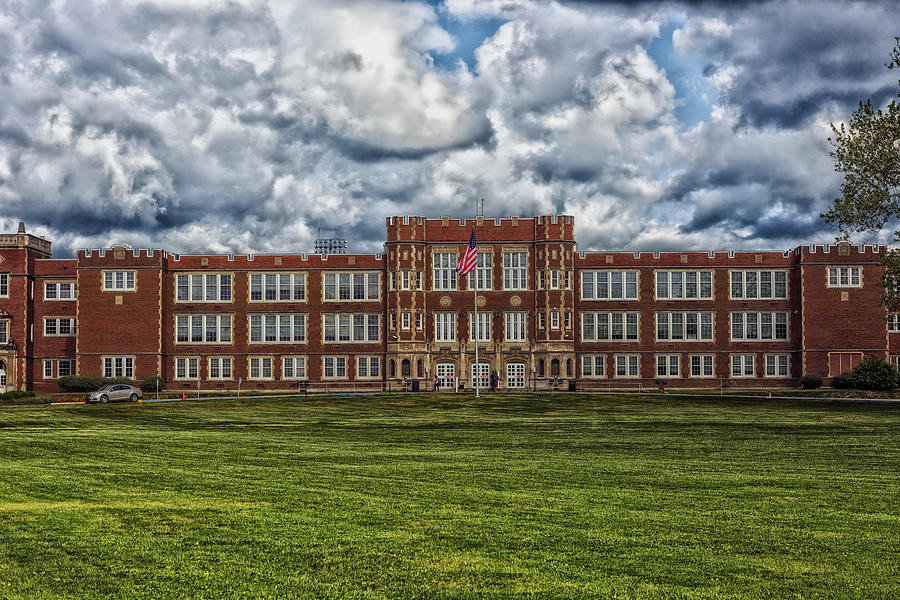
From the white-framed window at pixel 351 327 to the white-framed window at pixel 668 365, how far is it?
22.1m

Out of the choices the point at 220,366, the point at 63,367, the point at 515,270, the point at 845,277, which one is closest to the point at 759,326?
the point at 845,277

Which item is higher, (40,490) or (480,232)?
(480,232)

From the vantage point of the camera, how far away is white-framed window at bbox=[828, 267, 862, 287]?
6506 cm

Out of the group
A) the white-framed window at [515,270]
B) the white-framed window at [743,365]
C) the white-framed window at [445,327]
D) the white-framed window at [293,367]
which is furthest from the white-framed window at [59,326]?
the white-framed window at [743,365]

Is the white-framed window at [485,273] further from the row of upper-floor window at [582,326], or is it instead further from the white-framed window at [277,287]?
the white-framed window at [277,287]

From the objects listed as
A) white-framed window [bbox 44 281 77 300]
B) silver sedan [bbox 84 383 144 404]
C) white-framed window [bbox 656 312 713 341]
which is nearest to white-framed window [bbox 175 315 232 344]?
white-framed window [bbox 44 281 77 300]

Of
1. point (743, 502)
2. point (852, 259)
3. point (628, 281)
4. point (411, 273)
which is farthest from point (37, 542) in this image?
point (852, 259)

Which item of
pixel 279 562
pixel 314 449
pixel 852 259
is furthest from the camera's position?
pixel 852 259

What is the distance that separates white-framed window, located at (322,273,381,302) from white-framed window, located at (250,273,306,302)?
2279mm

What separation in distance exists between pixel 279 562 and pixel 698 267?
6111cm

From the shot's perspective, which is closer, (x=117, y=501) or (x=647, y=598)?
(x=647, y=598)

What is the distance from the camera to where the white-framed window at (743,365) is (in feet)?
219

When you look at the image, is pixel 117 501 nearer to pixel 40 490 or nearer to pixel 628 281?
pixel 40 490

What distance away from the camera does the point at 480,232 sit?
216 ft
